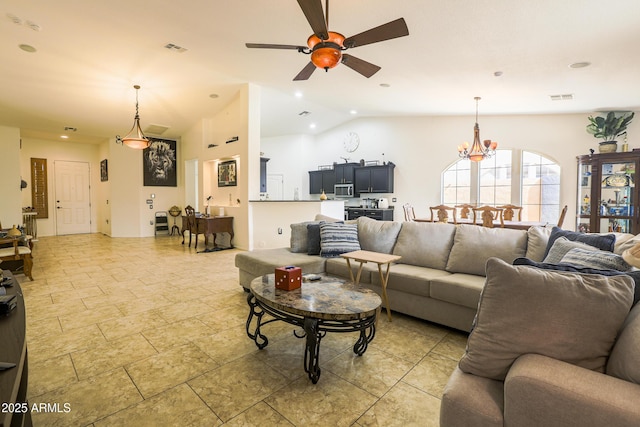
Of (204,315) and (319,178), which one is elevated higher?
(319,178)

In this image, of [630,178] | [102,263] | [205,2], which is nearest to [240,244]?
[102,263]

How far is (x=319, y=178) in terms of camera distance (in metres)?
9.04

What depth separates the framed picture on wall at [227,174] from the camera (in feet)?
22.7

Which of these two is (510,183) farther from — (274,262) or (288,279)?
(288,279)

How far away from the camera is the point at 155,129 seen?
8.54 m

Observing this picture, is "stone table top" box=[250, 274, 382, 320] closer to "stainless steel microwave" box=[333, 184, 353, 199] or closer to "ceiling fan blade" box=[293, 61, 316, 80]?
"ceiling fan blade" box=[293, 61, 316, 80]

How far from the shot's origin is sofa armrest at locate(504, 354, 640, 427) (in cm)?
92

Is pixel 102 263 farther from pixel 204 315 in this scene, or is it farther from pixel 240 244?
pixel 204 315

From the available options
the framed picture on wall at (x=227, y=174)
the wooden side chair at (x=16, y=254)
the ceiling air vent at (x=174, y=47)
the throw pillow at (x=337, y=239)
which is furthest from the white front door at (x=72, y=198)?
the throw pillow at (x=337, y=239)

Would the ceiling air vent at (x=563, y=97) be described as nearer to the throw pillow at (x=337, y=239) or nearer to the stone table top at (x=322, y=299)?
the throw pillow at (x=337, y=239)

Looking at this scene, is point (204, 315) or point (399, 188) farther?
point (399, 188)

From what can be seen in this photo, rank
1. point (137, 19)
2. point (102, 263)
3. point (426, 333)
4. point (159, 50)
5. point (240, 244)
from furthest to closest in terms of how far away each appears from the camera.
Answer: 1. point (240, 244)
2. point (102, 263)
3. point (159, 50)
4. point (137, 19)
5. point (426, 333)

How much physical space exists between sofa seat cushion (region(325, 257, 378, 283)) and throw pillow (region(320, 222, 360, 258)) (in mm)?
109

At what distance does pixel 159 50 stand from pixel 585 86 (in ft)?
19.5
